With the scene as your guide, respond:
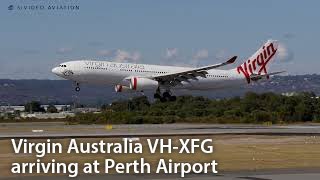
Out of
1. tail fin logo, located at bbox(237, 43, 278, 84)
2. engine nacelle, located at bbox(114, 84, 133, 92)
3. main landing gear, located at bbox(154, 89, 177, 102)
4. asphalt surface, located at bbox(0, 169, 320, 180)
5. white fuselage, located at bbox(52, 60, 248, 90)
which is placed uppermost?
tail fin logo, located at bbox(237, 43, 278, 84)

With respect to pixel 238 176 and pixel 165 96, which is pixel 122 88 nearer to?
pixel 165 96

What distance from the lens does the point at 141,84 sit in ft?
231

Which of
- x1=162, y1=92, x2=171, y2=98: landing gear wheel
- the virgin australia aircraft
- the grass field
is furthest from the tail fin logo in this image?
the grass field

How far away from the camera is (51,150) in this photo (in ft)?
148

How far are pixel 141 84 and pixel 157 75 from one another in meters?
3.04

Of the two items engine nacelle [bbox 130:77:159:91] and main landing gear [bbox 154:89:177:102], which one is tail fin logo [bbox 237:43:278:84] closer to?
main landing gear [bbox 154:89:177:102]

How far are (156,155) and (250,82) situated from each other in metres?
37.5

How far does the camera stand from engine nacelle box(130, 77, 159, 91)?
70.3 meters

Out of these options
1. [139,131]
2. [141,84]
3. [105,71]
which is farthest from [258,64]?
[139,131]

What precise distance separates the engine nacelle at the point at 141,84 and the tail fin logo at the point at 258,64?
11953 millimetres

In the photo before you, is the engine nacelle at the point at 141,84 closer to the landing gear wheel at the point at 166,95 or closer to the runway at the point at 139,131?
the landing gear wheel at the point at 166,95

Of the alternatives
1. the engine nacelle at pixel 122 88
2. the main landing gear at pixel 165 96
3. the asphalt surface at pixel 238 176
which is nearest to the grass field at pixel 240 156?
the asphalt surface at pixel 238 176

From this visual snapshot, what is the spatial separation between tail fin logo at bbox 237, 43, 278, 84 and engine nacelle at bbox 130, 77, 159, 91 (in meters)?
12.0

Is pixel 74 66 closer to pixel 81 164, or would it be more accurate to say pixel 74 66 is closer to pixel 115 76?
pixel 115 76
